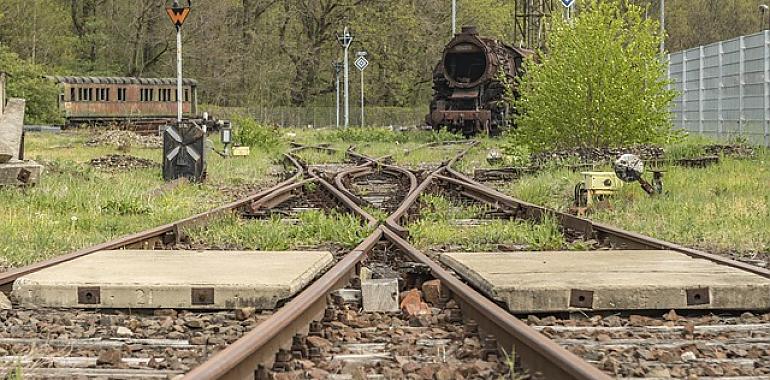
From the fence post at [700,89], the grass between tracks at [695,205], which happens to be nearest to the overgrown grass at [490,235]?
the grass between tracks at [695,205]

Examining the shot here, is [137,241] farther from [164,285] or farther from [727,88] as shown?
[727,88]

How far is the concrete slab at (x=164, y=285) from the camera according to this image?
15.9 feet

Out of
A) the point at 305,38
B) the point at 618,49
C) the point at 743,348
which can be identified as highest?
the point at 305,38

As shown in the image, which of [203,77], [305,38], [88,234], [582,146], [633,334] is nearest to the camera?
[633,334]

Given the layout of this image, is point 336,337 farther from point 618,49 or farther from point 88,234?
point 618,49

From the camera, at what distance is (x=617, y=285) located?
4828mm

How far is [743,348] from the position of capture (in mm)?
4059

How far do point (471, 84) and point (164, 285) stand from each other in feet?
86.9

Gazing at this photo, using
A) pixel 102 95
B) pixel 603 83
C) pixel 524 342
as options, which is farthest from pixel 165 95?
pixel 524 342

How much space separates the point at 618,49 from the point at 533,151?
272cm

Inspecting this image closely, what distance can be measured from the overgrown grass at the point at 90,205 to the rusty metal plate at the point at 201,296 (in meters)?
2.30

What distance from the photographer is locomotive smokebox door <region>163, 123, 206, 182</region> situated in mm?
14078

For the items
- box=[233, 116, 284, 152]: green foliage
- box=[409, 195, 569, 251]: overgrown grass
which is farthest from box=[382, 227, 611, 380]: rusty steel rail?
box=[233, 116, 284, 152]: green foliage

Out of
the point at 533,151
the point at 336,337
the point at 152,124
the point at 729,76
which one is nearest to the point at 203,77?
the point at 152,124
